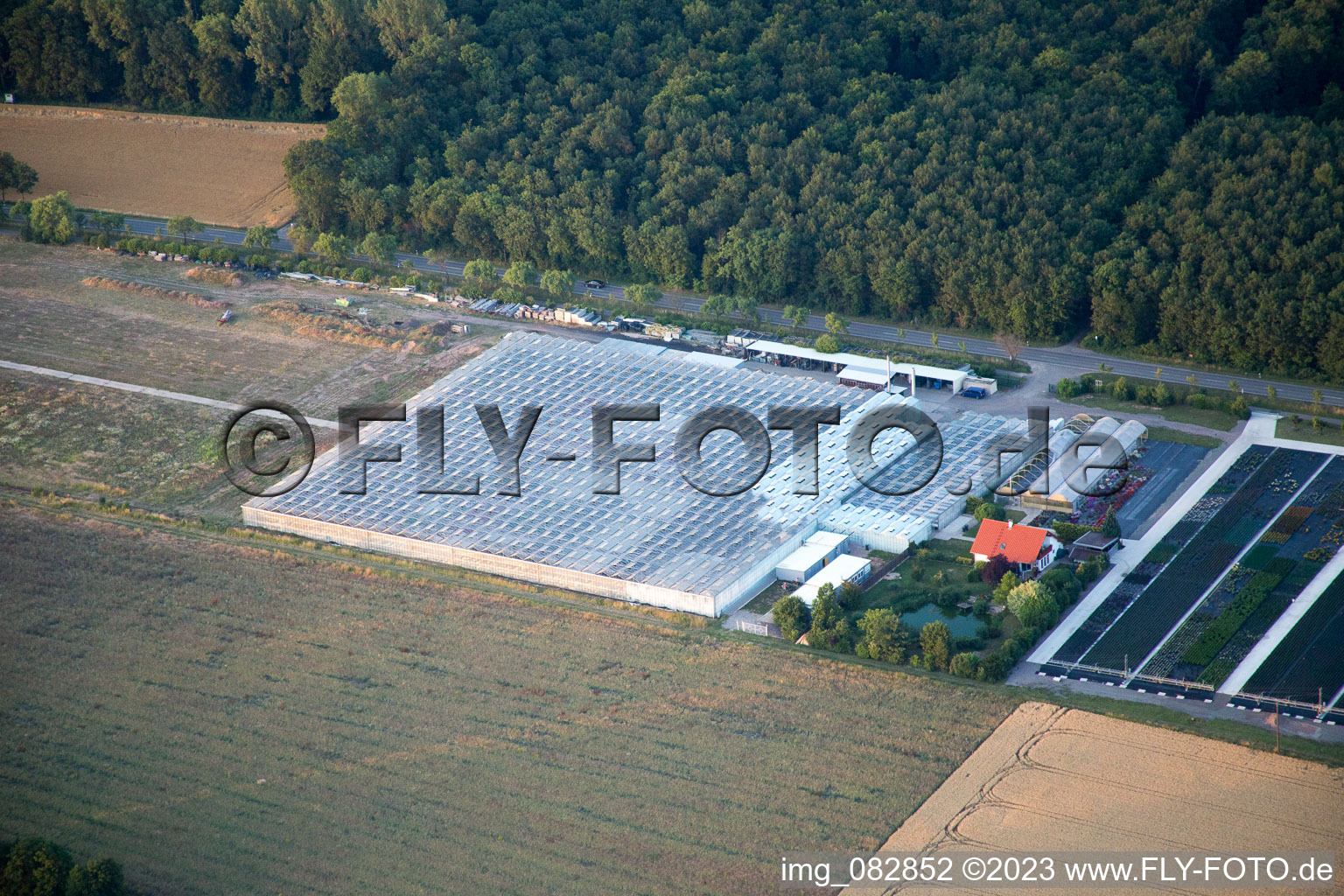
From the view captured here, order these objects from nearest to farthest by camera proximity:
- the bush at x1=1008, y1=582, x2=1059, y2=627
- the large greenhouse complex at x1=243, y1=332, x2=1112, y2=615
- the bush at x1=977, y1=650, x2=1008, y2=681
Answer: the bush at x1=977, y1=650, x2=1008, y2=681 < the bush at x1=1008, y1=582, x2=1059, y2=627 < the large greenhouse complex at x1=243, y1=332, x2=1112, y2=615

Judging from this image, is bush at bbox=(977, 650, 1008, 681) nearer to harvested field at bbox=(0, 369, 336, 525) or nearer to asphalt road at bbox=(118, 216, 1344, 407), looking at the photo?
asphalt road at bbox=(118, 216, 1344, 407)

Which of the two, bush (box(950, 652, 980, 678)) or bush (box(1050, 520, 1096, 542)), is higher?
bush (box(1050, 520, 1096, 542))

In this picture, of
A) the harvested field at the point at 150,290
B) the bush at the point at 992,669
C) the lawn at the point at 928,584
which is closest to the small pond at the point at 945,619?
the lawn at the point at 928,584

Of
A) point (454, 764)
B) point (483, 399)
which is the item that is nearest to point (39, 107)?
point (483, 399)

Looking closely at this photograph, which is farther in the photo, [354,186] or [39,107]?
[39,107]

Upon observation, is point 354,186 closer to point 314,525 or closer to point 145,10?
point 145,10

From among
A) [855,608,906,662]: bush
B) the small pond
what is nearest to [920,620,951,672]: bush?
[855,608,906,662]: bush
